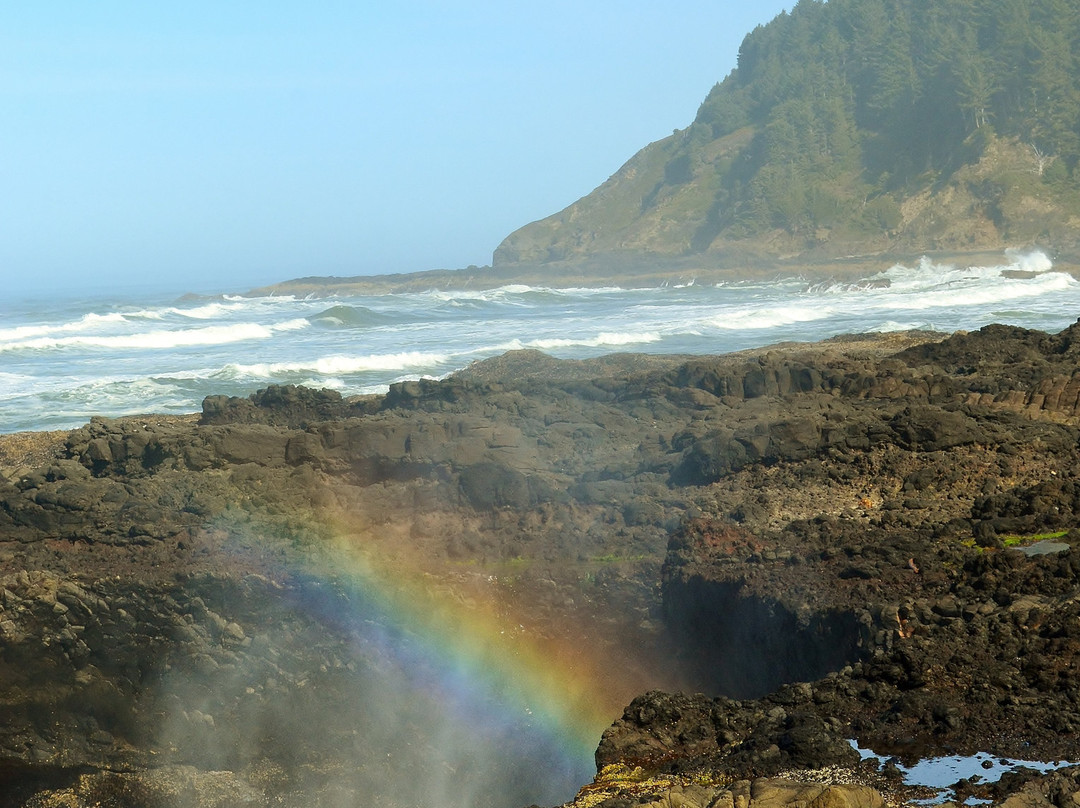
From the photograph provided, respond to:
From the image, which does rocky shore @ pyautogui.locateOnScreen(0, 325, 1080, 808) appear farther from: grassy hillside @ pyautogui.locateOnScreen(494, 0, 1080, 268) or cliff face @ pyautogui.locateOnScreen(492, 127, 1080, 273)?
grassy hillside @ pyautogui.locateOnScreen(494, 0, 1080, 268)

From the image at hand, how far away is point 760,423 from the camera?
44.4 feet

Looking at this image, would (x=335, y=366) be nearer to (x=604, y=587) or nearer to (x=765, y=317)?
(x=765, y=317)

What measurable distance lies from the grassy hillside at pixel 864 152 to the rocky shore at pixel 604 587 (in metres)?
54.6

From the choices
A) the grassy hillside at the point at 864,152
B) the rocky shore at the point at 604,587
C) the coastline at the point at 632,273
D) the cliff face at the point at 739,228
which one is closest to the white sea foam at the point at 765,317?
the coastline at the point at 632,273

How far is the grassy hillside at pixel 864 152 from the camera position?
226 feet

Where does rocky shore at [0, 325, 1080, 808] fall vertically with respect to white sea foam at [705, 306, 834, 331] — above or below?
below

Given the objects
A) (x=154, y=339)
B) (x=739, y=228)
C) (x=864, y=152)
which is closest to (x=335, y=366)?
(x=154, y=339)

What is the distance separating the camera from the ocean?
29.0 m

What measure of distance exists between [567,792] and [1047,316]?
30262 mm

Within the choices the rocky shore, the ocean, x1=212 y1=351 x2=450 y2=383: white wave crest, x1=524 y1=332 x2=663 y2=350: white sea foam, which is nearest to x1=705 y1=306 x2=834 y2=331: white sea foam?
the ocean

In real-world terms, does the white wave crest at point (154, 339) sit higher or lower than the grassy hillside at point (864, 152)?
lower

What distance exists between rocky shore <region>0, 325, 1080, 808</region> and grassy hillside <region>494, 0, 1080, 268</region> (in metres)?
54.6

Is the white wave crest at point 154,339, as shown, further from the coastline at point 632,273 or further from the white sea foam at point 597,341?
the coastline at point 632,273

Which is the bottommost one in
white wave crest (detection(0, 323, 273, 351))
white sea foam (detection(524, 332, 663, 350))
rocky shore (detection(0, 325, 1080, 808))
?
rocky shore (detection(0, 325, 1080, 808))
